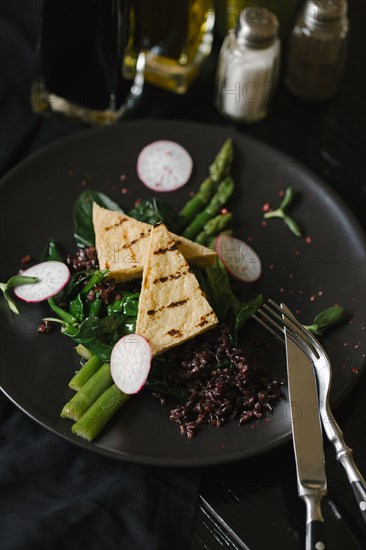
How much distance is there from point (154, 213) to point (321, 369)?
97 centimetres

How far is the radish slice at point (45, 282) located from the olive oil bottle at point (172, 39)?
4.33ft

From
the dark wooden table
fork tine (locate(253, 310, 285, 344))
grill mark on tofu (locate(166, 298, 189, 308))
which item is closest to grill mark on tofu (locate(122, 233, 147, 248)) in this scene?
grill mark on tofu (locate(166, 298, 189, 308))

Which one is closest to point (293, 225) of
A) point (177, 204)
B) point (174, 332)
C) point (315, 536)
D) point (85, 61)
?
point (177, 204)

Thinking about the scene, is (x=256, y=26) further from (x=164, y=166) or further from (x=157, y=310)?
(x=157, y=310)

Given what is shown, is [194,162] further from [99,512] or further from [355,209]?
[99,512]

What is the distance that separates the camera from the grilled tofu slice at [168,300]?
9.07ft

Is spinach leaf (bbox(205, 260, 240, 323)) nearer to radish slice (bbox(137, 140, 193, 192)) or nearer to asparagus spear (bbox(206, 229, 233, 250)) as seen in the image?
asparagus spear (bbox(206, 229, 233, 250))

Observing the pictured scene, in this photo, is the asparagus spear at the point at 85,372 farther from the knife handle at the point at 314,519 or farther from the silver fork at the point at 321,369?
the knife handle at the point at 314,519

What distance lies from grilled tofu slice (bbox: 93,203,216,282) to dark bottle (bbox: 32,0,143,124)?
0.87 meters

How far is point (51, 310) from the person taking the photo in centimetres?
297

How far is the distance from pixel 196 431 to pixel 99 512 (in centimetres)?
43

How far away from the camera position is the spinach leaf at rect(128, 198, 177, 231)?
10.5 feet

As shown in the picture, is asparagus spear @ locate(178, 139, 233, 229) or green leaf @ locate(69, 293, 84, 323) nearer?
green leaf @ locate(69, 293, 84, 323)

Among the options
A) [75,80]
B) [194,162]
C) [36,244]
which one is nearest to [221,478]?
[36,244]
